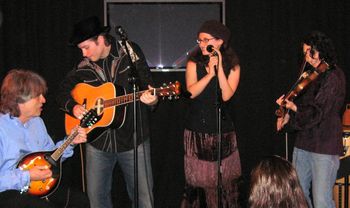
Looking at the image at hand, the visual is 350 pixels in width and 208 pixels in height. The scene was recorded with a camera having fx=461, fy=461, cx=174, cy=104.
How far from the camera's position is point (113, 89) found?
3.53 meters

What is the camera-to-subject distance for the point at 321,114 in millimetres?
3330

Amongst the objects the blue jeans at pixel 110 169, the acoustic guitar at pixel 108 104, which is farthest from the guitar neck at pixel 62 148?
the blue jeans at pixel 110 169

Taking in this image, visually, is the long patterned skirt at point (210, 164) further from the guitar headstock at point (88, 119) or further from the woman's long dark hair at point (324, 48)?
the woman's long dark hair at point (324, 48)

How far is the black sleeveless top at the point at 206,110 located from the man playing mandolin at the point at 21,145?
113 centimetres

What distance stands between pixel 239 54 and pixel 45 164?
8.17ft

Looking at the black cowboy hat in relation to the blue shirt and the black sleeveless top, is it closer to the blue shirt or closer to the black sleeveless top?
the blue shirt

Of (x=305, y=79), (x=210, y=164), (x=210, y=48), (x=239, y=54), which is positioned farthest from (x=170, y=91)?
(x=239, y=54)

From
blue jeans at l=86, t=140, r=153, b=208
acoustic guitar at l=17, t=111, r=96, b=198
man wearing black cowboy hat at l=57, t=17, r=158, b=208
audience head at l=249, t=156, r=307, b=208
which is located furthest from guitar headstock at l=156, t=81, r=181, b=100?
audience head at l=249, t=156, r=307, b=208

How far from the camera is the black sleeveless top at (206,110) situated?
3.64 meters

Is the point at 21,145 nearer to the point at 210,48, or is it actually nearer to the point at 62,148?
the point at 62,148

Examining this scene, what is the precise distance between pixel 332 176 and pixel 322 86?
2.21ft

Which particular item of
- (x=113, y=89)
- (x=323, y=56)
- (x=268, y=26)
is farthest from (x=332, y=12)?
(x=113, y=89)

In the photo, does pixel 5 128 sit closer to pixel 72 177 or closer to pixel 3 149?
pixel 3 149

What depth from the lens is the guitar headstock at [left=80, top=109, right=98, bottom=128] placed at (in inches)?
134
